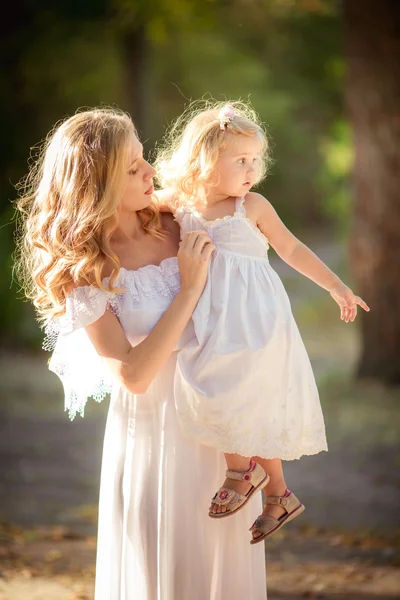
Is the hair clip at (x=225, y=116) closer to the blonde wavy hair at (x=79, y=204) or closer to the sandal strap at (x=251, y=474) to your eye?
the blonde wavy hair at (x=79, y=204)

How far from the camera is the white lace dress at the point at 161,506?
2.61m

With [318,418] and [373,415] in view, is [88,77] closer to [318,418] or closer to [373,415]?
[373,415]

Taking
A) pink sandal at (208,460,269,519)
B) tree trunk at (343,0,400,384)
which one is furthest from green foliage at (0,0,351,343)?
pink sandal at (208,460,269,519)

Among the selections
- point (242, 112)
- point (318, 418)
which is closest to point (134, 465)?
point (318, 418)

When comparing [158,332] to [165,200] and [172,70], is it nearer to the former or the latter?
[165,200]

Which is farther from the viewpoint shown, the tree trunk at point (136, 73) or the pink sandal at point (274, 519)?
the tree trunk at point (136, 73)

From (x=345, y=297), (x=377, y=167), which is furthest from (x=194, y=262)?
(x=377, y=167)

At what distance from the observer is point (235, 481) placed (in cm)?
246

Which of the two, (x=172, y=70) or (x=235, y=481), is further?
(x=172, y=70)

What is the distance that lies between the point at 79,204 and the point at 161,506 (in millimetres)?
850

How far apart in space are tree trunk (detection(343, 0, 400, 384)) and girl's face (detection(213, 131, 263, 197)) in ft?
17.6

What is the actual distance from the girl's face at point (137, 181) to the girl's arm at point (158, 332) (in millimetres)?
158

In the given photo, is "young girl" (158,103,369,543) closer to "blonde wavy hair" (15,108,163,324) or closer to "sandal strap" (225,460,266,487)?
"sandal strap" (225,460,266,487)

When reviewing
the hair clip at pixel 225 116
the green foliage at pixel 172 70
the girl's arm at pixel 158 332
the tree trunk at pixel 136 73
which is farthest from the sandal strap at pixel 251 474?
the tree trunk at pixel 136 73
